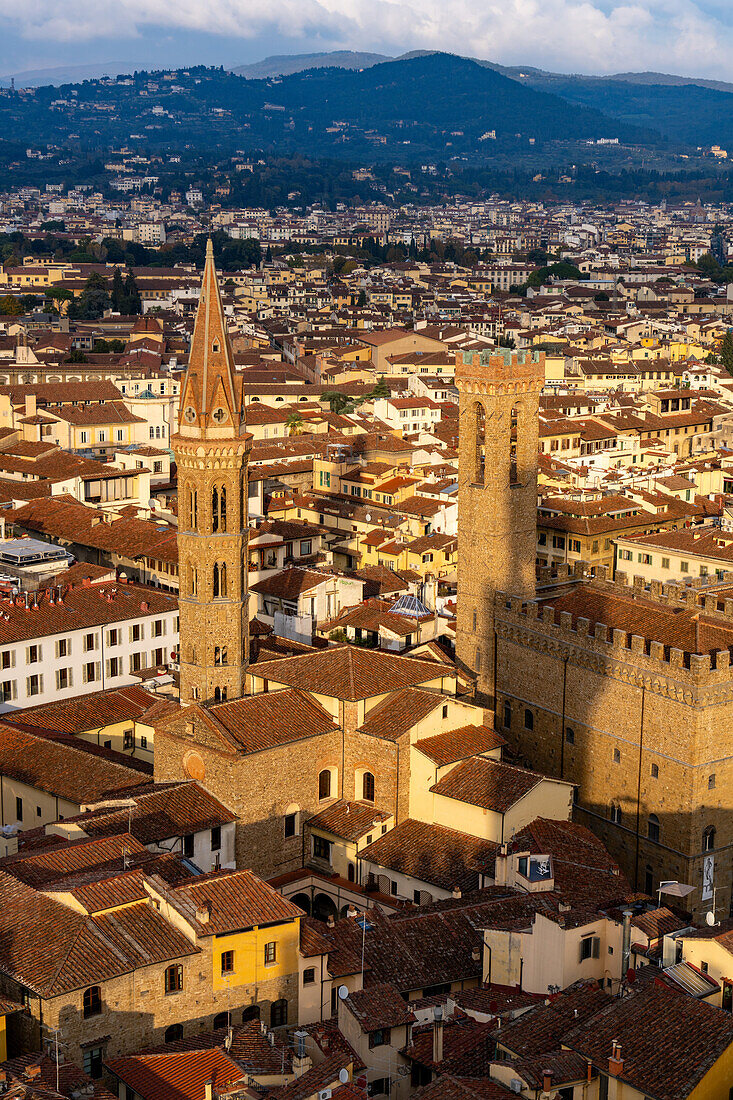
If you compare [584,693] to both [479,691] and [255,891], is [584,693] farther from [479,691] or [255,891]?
[255,891]

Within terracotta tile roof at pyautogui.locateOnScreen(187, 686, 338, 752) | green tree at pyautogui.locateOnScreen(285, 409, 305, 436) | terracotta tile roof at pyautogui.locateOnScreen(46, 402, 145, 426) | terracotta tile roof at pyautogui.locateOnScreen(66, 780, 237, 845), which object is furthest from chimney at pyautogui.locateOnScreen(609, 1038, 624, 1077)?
green tree at pyautogui.locateOnScreen(285, 409, 305, 436)

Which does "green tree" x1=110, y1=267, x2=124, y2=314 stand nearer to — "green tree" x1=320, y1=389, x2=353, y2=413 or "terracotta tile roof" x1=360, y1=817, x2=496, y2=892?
"green tree" x1=320, y1=389, x2=353, y2=413

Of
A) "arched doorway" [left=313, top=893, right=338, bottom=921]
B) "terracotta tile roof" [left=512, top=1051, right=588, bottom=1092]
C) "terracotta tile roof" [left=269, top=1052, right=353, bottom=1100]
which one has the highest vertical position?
"terracotta tile roof" [left=512, top=1051, right=588, bottom=1092]

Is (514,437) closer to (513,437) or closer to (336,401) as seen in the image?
(513,437)

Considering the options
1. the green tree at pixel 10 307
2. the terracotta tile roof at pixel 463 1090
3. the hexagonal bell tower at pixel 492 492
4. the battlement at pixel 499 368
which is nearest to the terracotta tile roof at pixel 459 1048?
the terracotta tile roof at pixel 463 1090

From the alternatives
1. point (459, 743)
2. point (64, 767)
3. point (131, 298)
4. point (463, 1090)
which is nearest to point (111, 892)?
point (463, 1090)

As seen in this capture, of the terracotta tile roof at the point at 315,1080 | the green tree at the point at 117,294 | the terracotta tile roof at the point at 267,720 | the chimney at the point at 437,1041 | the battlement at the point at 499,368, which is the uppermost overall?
the battlement at the point at 499,368

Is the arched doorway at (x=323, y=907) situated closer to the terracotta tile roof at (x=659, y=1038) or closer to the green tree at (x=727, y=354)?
the terracotta tile roof at (x=659, y=1038)
